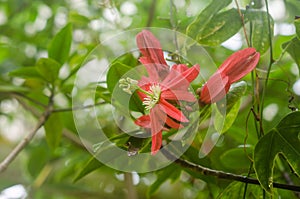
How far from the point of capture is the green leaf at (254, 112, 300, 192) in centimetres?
56

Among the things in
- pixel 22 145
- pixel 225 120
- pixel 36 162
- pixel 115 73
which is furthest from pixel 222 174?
pixel 36 162

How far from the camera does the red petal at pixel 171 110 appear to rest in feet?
1.73

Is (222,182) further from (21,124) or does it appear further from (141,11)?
(21,124)

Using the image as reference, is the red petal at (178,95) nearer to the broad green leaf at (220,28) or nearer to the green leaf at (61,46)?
the broad green leaf at (220,28)

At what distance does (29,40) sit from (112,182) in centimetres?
44

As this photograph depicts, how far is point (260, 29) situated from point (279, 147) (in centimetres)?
16

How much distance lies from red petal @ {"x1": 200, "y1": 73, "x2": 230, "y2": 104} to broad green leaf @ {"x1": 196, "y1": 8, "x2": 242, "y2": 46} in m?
0.11

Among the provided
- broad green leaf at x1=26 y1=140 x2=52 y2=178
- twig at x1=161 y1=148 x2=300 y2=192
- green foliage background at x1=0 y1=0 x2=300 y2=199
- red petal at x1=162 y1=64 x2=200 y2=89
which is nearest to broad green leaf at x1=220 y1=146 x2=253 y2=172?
green foliage background at x1=0 y1=0 x2=300 y2=199

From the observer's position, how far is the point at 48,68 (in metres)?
0.77

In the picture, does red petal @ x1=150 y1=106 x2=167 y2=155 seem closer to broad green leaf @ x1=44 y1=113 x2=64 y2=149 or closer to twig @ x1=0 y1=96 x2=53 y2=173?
twig @ x1=0 y1=96 x2=53 y2=173

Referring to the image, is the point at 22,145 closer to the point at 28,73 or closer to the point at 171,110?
the point at 28,73

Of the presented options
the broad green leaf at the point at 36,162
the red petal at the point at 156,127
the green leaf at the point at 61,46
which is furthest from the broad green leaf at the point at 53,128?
the red petal at the point at 156,127

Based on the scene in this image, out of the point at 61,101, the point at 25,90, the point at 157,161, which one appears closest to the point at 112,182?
the point at 61,101

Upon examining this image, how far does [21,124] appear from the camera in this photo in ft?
4.93
